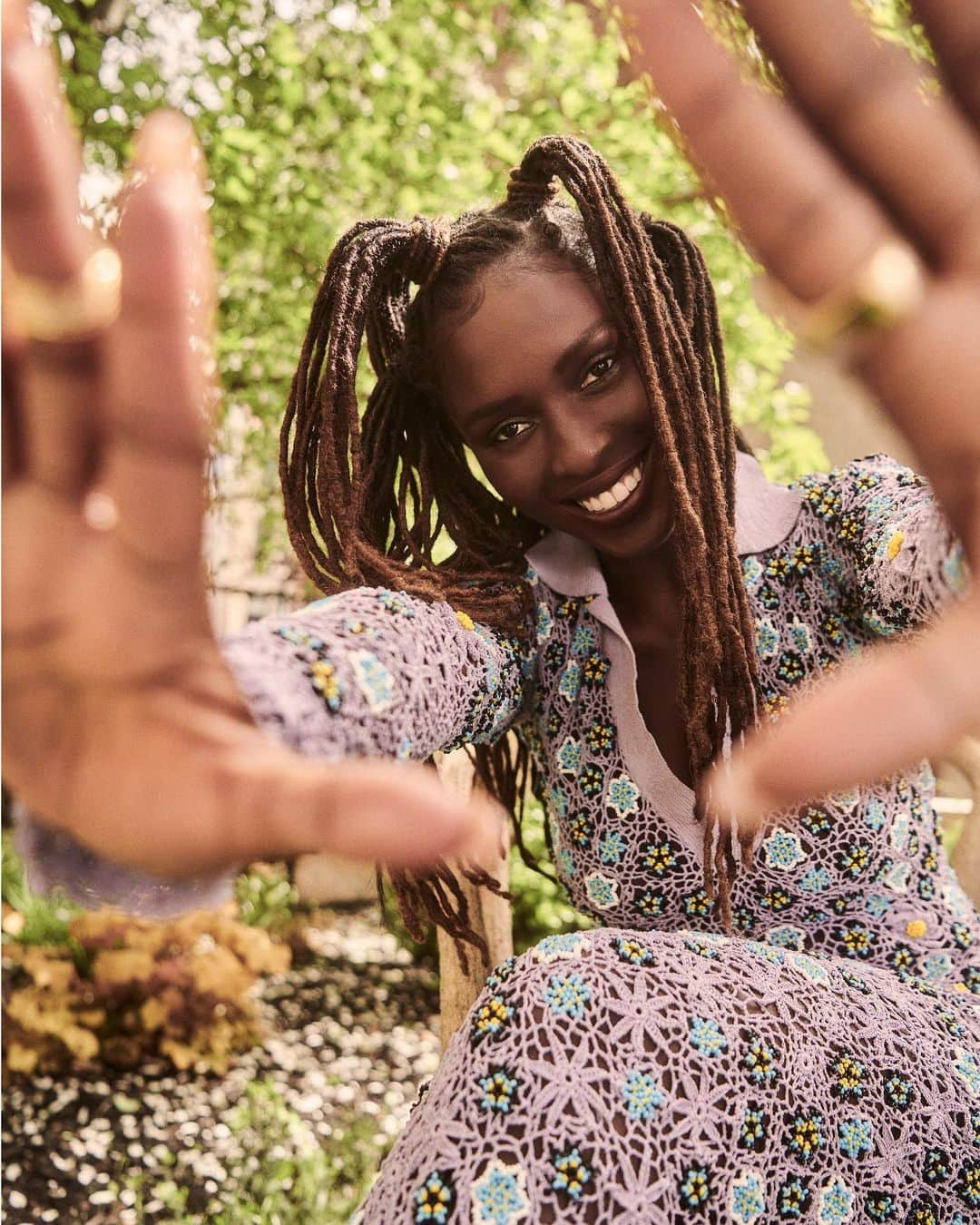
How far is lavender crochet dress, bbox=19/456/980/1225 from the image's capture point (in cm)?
87

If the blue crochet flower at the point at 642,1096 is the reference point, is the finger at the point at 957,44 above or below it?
above

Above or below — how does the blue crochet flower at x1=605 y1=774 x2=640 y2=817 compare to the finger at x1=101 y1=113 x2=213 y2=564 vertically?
below

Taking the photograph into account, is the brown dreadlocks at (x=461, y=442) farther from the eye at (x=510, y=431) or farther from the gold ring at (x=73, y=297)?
the gold ring at (x=73, y=297)

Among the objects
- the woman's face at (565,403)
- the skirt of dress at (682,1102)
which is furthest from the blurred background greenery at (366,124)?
the skirt of dress at (682,1102)

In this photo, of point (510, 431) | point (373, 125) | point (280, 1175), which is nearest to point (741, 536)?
point (510, 431)

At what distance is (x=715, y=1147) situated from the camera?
3.03ft

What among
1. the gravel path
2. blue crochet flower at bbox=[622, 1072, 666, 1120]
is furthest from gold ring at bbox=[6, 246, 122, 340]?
the gravel path

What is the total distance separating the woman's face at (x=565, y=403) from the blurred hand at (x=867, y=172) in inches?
24.6

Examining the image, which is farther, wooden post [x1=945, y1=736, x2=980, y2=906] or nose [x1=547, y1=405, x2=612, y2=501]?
wooden post [x1=945, y1=736, x2=980, y2=906]

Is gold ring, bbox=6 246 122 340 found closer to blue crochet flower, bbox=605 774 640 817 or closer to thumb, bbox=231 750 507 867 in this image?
thumb, bbox=231 750 507 867

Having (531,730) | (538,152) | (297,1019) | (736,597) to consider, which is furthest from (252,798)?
(297,1019)

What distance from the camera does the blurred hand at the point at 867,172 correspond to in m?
0.57

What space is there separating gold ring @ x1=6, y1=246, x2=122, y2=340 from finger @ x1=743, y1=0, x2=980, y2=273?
36cm

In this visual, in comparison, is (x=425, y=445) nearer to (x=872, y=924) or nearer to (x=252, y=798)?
(x=872, y=924)
